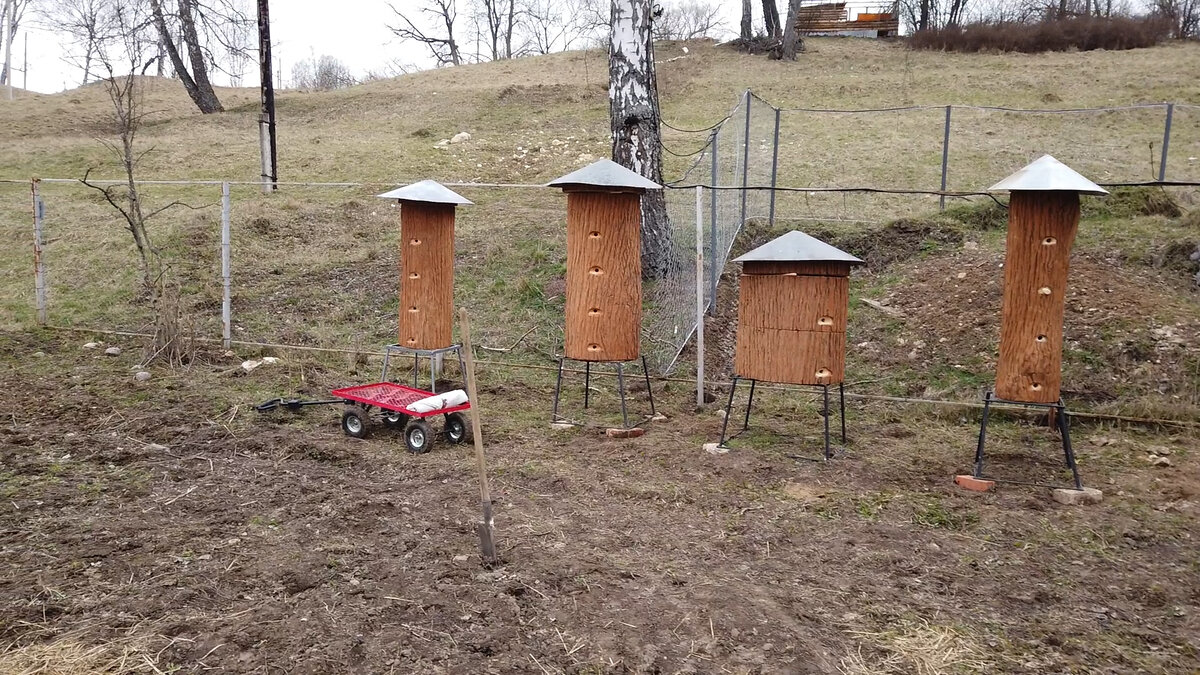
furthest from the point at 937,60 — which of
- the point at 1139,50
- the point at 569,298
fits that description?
the point at 569,298

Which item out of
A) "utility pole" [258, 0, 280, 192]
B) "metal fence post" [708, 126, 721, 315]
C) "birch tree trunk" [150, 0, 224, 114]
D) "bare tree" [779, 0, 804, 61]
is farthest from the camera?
"bare tree" [779, 0, 804, 61]

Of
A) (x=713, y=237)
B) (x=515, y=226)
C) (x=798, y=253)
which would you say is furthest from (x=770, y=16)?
(x=798, y=253)

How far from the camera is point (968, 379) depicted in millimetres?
6828

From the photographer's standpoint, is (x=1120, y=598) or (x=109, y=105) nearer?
(x=1120, y=598)

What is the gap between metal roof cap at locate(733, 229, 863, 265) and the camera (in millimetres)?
5043

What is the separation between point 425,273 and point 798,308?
281cm

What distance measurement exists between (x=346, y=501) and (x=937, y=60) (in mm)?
25976

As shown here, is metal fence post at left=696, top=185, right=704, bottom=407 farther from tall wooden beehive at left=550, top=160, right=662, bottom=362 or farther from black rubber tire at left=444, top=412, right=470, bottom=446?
black rubber tire at left=444, top=412, right=470, bottom=446

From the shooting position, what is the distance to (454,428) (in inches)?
224

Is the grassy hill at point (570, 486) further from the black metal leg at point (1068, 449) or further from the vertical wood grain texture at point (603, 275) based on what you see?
the vertical wood grain texture at point (603, 275)

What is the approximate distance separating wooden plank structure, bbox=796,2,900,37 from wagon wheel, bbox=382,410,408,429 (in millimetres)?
30553

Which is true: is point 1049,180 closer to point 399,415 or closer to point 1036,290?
point 1036,290

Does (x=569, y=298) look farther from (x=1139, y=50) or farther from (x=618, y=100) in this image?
(x=1139, y=50)

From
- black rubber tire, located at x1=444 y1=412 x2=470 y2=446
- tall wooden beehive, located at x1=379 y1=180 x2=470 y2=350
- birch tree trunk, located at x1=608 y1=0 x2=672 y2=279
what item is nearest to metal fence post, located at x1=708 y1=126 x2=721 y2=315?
birch tree trunk, located at x1=608 y1=0 x2=672 y2=279
